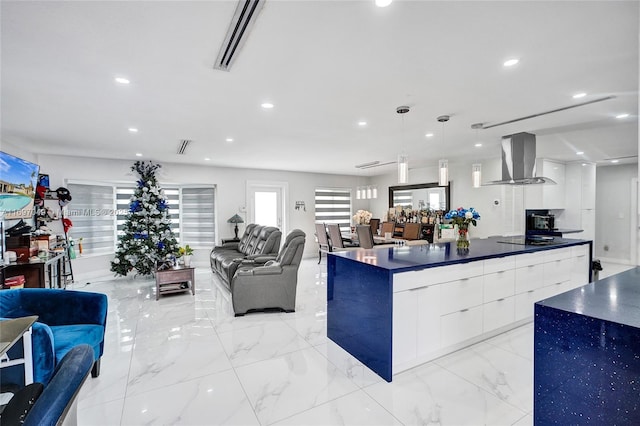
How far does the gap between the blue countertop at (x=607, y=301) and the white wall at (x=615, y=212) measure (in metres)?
7.67

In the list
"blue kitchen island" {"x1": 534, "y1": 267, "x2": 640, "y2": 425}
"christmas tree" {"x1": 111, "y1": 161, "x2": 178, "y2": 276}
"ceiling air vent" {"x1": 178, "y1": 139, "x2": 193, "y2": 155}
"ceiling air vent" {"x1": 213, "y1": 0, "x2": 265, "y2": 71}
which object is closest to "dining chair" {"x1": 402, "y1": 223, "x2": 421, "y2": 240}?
"ceiling air vent" {"x1": 178, "y1": 139, "x2": 193, "y2": 155}

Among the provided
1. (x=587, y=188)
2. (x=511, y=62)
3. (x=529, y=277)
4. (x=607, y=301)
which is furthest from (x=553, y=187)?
(x=607, y=301)

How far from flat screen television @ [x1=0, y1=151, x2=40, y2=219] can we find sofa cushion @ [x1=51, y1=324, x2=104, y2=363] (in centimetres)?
185

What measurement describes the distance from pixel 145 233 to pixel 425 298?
17.6 ft

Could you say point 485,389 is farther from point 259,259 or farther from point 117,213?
point 117,213

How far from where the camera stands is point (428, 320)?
2531 millimetres

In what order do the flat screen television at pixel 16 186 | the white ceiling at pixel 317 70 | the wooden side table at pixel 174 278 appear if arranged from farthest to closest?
the wooden side table at pixel 174 278 → the flat screen television at pixel 16 186 → the white ceiling at pixel 317 70

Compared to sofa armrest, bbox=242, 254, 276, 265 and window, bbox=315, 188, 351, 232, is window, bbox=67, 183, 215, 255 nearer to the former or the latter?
sofa armrest, bbox=242, 254, 276, 265

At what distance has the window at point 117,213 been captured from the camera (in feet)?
19.4

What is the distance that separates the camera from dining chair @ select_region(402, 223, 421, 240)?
658 centimetres

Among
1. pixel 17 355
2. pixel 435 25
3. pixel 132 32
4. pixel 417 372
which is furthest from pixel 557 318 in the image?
pixel 17 355

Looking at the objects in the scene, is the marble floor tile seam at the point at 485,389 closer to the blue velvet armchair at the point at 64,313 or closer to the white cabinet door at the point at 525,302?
the white cabinet door at the point at 525,302

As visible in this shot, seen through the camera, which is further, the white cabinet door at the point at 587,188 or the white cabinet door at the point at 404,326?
the white cabinet door at the point at 587,188

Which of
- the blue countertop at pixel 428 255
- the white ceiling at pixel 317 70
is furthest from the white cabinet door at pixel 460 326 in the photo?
the white ceiling at pixel 317 70
